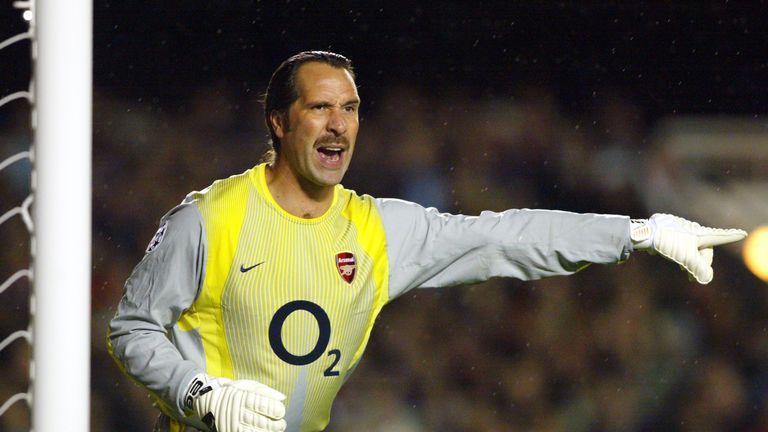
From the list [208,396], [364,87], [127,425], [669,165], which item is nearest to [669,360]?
[669,165]

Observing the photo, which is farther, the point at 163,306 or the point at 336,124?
the point at 336,124

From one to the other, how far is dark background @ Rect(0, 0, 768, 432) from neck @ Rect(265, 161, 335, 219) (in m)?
2.14

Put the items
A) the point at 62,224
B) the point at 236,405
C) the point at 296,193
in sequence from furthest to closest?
the point at 296,193 < the point at 236,405 < the point at 62,224

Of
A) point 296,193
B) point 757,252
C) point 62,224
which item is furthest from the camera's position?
point 757,252

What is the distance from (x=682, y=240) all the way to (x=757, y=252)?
2.87 m

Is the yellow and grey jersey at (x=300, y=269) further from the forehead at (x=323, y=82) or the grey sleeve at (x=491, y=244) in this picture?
the forehead at (x=323, y=82)

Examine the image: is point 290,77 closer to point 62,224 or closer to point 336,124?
point 336,124

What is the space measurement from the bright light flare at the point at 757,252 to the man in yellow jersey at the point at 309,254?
269cm

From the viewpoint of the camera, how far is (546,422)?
4.75 m

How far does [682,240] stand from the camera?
101 inches

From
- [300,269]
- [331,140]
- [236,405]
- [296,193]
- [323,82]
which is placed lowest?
[236,405]

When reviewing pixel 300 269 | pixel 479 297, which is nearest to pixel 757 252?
pixel 479 297

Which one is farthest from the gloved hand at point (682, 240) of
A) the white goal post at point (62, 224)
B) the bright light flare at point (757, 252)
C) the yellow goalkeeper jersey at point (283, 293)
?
the bright light flare at point (757, 252)

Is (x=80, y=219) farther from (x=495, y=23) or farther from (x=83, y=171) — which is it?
(x=495, y=23)
